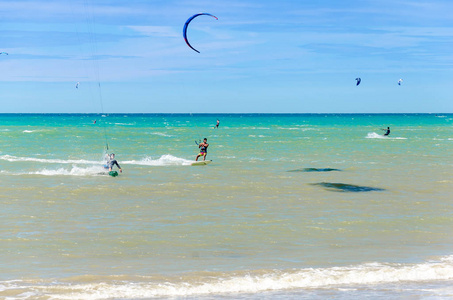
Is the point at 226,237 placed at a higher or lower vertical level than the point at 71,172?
lower

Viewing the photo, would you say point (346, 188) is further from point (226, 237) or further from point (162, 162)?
point (162, 162)

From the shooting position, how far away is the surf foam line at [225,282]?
1012cm

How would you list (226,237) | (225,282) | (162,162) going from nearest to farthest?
(225,282), (226,237), (162,162)

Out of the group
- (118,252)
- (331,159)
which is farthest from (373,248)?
(331,159)

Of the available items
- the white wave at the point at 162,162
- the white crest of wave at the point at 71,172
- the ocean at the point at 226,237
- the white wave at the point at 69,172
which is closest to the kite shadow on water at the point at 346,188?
the ocean at the point at 226,237

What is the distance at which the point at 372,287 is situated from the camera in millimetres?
10477

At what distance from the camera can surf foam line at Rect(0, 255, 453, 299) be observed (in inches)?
399

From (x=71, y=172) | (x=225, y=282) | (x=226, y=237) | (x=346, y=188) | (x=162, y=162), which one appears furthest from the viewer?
(x=162, y=162)

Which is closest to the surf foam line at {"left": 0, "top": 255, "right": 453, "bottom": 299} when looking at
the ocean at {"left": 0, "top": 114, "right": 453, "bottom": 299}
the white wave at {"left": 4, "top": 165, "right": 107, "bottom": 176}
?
the ocean at {"left": 0, "top": 114, "right": 453, "bottom": 299}

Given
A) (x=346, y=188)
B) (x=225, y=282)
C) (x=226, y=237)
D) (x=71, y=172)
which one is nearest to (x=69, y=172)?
(x=71, y=172)

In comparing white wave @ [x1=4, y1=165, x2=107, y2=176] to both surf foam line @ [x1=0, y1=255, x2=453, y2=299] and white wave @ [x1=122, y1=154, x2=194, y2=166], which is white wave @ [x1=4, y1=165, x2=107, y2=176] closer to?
white wave @ [x1=122, y1=154, x2=194, y2=166]

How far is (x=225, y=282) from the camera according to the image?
10.7 metres

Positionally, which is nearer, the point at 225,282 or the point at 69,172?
the point at 225,282

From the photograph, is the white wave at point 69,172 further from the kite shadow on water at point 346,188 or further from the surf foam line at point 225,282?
the surf foam line at point 225,282
